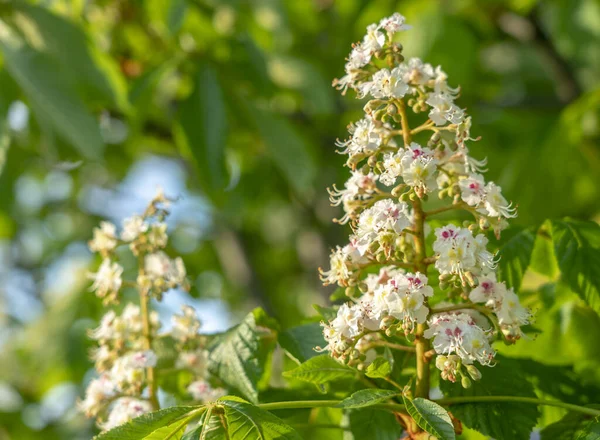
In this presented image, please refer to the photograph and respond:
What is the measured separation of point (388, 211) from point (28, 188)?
16.9ft

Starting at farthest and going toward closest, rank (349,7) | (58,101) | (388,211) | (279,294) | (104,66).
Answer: (279,294) → (349,7) → (104,66) → (58,101) → (388,211)

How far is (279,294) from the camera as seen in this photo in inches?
244

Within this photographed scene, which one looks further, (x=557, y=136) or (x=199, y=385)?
(x=557, y=136)

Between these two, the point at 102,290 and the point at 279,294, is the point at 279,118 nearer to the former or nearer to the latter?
the point at 102,290

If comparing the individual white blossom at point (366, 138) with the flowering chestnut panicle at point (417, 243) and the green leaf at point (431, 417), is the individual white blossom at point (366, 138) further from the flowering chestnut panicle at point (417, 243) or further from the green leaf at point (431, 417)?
the green leaf at point (431, 417)

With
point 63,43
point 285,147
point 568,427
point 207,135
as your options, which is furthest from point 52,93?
point 568,427

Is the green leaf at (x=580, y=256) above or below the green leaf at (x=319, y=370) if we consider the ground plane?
above

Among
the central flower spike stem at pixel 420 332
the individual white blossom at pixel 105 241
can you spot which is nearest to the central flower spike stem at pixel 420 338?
the central flower spike stem at pixel 420 332

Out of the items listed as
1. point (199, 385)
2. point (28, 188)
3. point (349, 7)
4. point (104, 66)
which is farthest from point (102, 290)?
point (28, 188)

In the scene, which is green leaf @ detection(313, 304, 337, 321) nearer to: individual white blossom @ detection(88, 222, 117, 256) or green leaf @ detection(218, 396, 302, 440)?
green leaf @ detection(218, 396, 302, 440)

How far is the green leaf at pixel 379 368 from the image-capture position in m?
1.13

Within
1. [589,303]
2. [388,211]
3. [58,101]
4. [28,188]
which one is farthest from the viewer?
[28,188]

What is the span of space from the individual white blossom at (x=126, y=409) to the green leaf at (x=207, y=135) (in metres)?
1.20

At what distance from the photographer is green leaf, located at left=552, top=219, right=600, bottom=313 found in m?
1.25
